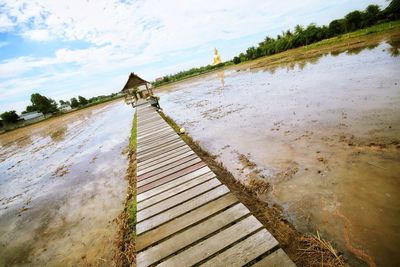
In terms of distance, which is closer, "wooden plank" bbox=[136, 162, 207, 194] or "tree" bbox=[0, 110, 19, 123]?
"wooden plank" bbox=[136, 162, 207, 194]

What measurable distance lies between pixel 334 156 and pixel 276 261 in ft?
12.6

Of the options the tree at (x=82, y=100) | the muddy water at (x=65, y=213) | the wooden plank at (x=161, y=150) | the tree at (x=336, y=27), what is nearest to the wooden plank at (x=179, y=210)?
the muddy water at (x=65, y=213)

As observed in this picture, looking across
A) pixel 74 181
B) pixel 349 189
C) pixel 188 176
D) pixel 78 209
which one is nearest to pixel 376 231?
pixel 349 189

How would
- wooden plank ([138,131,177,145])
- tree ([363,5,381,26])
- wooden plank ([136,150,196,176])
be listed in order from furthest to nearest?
tree ([363,5,381,26]), wooden plank ([138,131,177,145]), wooden plank ([136,150,196,176])

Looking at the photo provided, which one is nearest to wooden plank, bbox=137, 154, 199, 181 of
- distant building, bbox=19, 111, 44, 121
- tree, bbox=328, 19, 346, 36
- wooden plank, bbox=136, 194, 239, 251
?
wooden plank, bbox=136, 194, 239, 251

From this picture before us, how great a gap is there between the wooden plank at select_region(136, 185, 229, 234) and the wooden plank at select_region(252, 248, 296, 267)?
132 cm

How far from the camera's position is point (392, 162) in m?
4.34

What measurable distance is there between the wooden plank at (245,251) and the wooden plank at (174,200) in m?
1.32

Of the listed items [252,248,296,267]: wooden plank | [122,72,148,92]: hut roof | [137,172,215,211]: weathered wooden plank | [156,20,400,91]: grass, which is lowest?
[252,248,296,267]: wooden plank

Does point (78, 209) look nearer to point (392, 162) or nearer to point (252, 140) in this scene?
point (252, 140)

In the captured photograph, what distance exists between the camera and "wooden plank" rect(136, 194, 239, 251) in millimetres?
2949

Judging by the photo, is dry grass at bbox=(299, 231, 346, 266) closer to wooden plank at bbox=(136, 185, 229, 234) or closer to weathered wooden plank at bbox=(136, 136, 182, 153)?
wooden plank at bbox=(136, 185, 229, 234)

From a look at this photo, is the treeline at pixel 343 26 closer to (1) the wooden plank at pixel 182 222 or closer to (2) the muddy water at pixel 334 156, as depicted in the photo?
(2) the muddy water at pixel 334 156

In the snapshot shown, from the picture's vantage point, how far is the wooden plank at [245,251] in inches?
91.6
